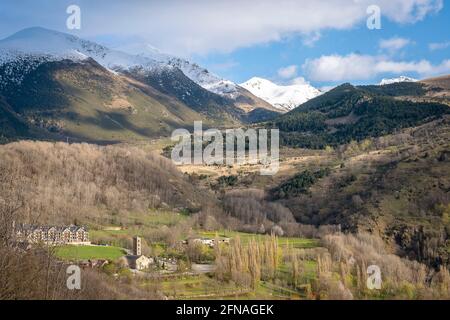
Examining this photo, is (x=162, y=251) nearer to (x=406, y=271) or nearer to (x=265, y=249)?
(x=265, y=249)

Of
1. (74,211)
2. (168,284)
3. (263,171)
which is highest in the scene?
(263,171)

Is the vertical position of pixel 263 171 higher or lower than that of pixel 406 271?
higher

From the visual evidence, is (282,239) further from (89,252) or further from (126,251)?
(89,252)

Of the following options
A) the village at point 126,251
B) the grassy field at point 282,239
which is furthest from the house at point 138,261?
the grassy field at point 282,239

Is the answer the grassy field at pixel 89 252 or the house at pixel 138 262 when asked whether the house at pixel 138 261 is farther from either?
the grassy field at pixel 89 252

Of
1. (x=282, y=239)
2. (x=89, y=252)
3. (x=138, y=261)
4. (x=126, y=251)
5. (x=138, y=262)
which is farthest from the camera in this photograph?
(x=282, y=239)

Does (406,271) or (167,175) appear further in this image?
(167,175)

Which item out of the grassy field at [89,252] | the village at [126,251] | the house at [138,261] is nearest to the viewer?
the village at [126,251]

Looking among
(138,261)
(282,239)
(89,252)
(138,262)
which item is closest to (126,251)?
(89,252)

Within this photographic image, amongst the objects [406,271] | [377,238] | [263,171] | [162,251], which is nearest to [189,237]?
[162,251]
